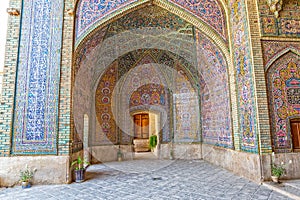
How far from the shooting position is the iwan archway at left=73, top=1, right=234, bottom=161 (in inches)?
259

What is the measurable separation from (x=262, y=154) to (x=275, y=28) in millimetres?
3369

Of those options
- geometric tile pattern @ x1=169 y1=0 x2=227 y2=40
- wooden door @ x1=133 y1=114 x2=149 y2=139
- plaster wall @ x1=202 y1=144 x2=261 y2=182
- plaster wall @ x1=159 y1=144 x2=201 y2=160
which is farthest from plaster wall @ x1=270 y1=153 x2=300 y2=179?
wooden door @ x1=133 y1=114 x2=149 y2=139

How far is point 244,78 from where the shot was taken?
18.6 ft

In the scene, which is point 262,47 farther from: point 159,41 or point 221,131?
point 159,41

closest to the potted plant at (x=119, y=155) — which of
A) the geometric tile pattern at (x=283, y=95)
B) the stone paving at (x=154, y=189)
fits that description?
the stone paving at (x=154, y=189)

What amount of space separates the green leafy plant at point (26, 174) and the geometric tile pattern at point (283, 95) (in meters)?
6.13

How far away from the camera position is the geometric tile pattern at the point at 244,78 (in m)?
5.29

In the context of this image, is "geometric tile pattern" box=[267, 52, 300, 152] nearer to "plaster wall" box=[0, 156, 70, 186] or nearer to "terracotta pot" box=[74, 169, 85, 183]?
"terracotta pot" box=[74, 169, 85, 183]

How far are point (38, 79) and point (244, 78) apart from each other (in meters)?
5.64

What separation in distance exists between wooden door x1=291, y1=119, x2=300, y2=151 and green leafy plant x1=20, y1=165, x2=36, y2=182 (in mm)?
6634

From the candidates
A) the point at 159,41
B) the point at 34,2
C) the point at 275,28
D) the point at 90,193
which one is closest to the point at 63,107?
the point at 90,193

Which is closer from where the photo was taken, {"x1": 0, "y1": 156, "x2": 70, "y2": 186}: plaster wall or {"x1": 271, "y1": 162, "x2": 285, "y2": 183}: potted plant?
{"x1": 271, "y1": 162, "x2": 285, "y2": 183}: potted plant

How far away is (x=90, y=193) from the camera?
4492 mm

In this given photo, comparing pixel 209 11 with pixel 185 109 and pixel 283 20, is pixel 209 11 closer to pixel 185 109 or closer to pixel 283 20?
pixel 283 20
